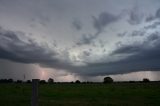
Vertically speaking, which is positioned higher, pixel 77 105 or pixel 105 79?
pixel 105 79

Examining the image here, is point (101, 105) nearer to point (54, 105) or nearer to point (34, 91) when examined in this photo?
point (54, 105)

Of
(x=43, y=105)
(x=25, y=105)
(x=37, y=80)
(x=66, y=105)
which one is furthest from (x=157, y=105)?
(x=37, y=80)

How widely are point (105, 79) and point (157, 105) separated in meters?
147

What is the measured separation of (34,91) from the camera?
21.9 ft

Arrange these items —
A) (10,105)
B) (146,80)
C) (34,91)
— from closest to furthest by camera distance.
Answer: (34,91)
(10,105)
(146,80)

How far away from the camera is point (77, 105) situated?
87.1 feet

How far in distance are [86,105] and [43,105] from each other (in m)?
4.20

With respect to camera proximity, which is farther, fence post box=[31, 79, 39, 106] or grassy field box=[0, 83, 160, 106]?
grassy field box=[0, 83, 160, 106]

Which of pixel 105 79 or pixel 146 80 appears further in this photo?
pixel 146 80

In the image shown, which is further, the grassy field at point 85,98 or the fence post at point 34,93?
the grassy field at point 85,98

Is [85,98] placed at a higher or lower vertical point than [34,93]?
lower

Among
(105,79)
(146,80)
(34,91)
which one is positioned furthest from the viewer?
(146,80)

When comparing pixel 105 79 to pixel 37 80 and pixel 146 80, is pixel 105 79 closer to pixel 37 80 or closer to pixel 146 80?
pixel 146 80

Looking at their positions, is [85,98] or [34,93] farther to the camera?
[85,98]
